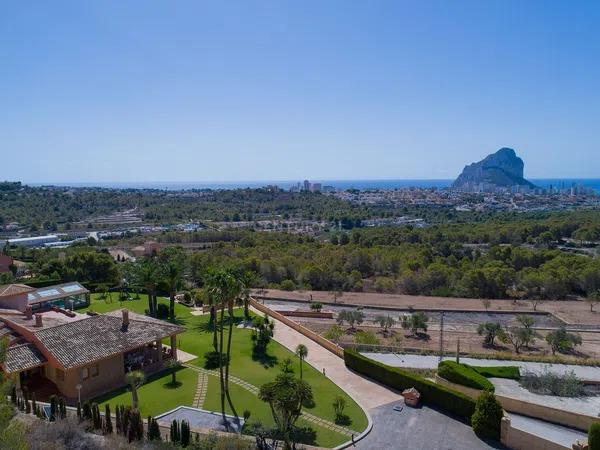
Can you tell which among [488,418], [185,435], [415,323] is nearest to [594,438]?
[488,418]

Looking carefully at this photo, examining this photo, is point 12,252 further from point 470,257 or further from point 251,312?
point 470,257

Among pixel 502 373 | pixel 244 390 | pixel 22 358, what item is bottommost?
pixel 244 390

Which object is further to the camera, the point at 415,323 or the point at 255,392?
the point at 415,323

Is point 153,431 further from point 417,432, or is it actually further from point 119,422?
point 417,432

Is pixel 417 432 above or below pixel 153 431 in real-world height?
below

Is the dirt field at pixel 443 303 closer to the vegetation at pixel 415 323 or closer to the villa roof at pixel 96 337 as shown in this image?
the vegetation at pixel 415 323

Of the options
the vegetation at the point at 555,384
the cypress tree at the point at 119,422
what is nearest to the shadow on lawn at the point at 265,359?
the cypress tree at the point at 119,422

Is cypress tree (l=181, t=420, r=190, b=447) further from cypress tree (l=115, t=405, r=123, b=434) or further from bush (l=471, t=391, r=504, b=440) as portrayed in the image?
bush (l=471, t=391, r=504, b=440)
